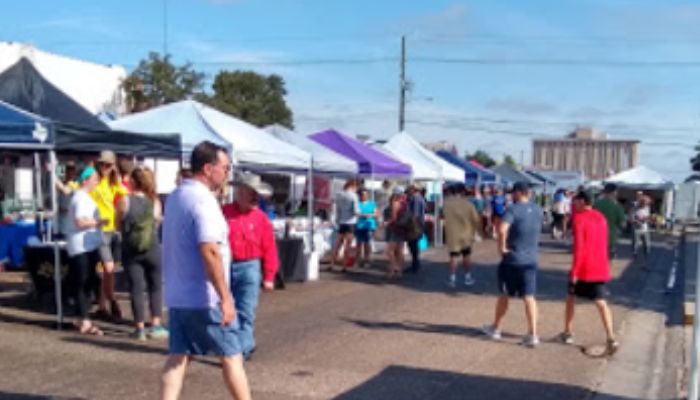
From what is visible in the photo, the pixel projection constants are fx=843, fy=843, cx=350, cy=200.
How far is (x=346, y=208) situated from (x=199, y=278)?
427 inches

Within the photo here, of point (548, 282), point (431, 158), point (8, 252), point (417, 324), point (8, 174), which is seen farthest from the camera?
point (431, 158)

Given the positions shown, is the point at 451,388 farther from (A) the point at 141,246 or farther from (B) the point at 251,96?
(B) the point at 251,96

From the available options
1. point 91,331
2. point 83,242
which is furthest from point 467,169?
point 91,331

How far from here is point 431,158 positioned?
23047 millimetres

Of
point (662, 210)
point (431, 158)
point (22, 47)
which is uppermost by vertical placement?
point (22, 47)

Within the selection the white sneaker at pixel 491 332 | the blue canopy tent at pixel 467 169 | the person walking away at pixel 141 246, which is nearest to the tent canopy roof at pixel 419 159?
the blue canopy tent at pixel 467 169

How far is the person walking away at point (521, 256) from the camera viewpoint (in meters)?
8.95

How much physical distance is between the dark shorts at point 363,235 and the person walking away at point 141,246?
7.91m

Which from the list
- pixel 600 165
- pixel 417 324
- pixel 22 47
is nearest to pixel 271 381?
pixel 417 324

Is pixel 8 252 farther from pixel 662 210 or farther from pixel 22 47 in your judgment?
pixel 662 210

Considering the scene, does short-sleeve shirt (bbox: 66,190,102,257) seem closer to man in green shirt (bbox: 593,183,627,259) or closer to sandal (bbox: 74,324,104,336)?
sandal (bbox: 74,324,104,336)

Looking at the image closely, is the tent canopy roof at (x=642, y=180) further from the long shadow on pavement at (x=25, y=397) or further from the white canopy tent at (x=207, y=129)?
the long shadow on pavement at (x=25, y=397)

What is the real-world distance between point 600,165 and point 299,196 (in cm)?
→ 14457

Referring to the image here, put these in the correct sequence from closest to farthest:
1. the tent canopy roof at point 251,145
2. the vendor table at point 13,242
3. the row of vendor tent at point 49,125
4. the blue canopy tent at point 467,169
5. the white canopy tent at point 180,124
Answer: the row of vendor tent at point 49,125 → the white canopy tent at point 180,124 → the tent canopy roof at point 251,145 → the vendor table at point 13,242 → the blue canopy tent at point 467,169
